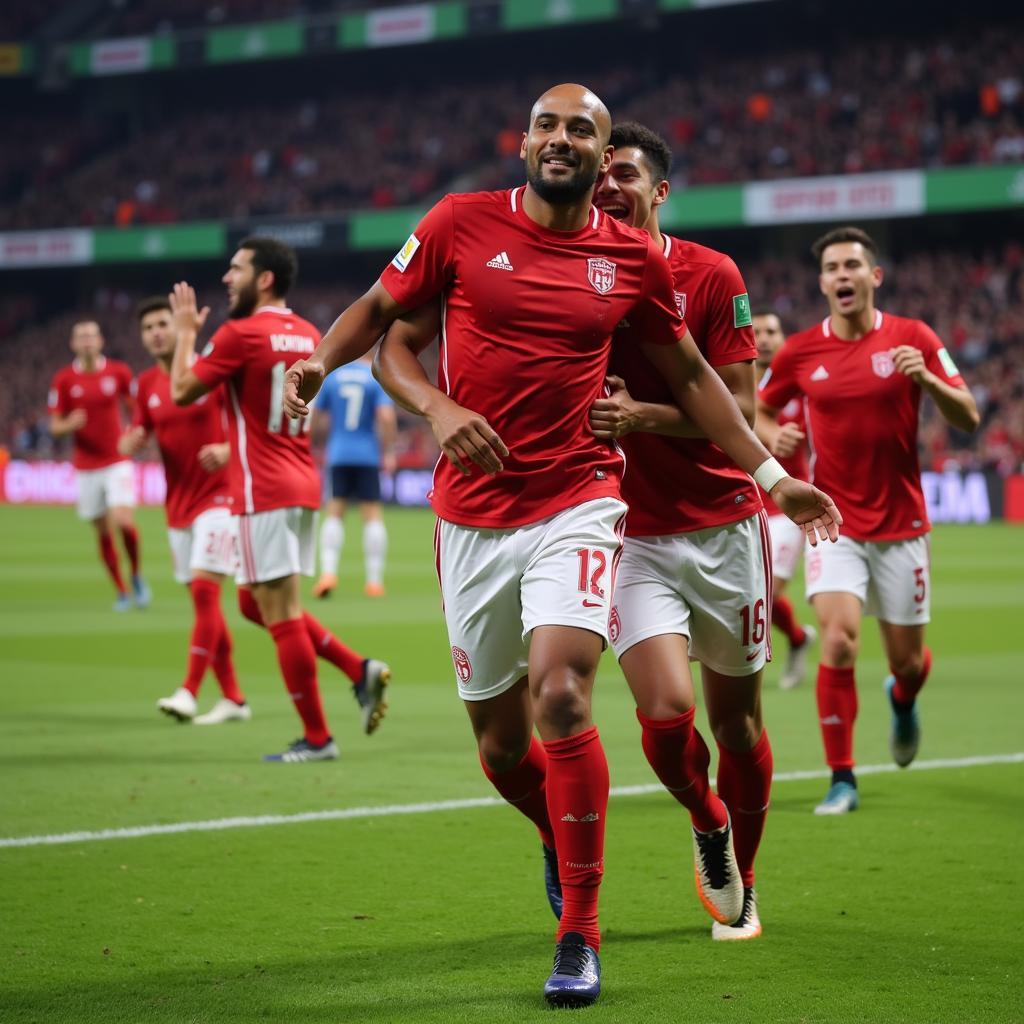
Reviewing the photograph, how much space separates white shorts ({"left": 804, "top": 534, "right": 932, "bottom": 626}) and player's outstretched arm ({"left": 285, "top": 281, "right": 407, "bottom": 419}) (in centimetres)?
314

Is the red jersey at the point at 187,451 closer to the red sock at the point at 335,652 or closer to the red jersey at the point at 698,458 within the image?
the red sock at the point at 335,652

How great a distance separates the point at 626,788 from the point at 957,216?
111 ft

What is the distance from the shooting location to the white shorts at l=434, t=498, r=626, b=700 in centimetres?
440

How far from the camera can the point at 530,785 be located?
4.93 metres

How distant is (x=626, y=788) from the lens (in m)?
7.40

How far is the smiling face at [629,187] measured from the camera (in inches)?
200

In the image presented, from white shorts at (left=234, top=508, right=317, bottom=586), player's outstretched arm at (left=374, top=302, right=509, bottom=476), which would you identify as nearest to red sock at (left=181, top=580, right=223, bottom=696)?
white shorts at (left=234, top=508, right=317, bottom=586)

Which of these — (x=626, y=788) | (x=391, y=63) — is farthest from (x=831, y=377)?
(x=391, y=63)

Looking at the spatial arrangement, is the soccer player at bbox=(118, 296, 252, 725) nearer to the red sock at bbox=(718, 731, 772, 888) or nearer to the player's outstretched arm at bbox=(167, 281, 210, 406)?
the player's outstretched arm at bbox=(167, 281, 210, 406)

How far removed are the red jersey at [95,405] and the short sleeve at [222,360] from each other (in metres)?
8.23

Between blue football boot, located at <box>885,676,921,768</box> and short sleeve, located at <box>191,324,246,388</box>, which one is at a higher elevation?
short sleeve, located at <box>191,324,246,388</box>

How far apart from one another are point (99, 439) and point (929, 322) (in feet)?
72.5

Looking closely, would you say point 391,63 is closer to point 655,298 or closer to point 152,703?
point 152,703

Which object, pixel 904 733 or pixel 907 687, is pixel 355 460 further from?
pixel 907 687
